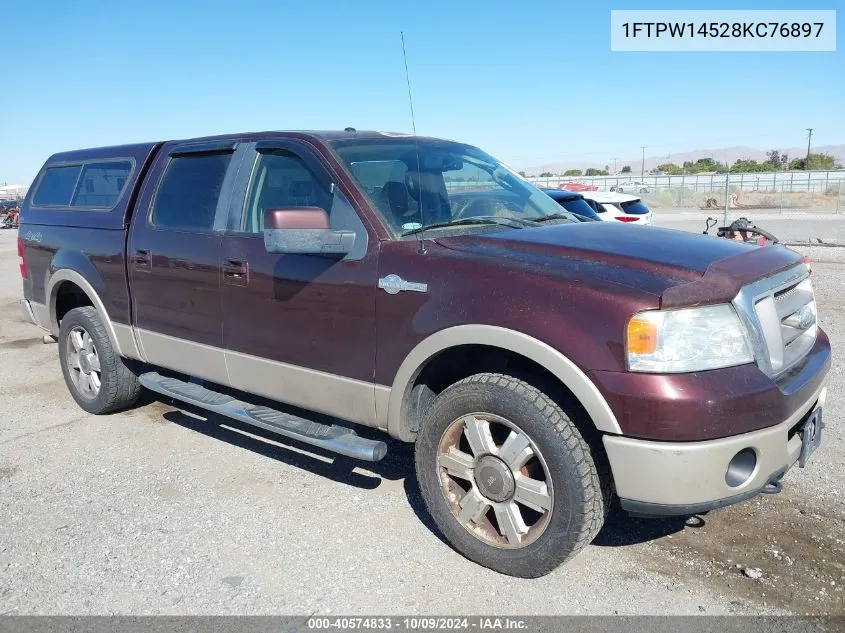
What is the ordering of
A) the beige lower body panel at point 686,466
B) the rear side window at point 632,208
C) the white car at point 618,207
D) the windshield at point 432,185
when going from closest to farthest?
the beige lower body panel at point 686,466 < the windshield at point 432,185 < the white car at point 618,207 < the rear side window at point 632,208

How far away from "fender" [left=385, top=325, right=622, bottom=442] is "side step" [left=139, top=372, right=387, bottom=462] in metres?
0.19

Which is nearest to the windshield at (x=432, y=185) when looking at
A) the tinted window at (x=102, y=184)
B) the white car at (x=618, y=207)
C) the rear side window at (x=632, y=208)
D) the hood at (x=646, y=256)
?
the hood at (x=646, y=256)

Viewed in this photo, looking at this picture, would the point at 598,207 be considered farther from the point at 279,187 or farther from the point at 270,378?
the point at 270,378

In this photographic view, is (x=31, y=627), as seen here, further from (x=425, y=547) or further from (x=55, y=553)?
(x=425, y=547)

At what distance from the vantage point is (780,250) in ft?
11.5

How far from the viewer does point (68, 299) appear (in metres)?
5.77

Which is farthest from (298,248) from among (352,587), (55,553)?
(55,553)

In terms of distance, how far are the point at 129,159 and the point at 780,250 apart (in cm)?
423

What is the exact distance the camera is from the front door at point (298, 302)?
3.54m

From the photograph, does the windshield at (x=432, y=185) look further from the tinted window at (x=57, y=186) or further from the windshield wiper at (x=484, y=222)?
the tinted window at (x=57, y=186)

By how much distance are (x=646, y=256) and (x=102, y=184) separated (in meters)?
4.03

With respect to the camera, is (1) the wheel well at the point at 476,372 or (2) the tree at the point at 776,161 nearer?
(1) the wheel well at the point at 476,372

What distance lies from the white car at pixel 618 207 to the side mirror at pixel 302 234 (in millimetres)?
10082

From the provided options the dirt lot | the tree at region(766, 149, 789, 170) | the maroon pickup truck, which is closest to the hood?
the maroon pickup truck
